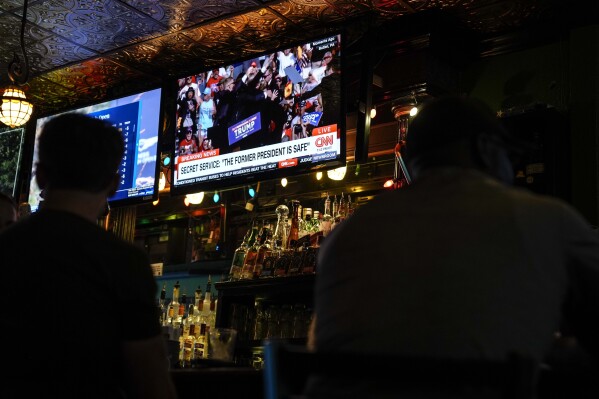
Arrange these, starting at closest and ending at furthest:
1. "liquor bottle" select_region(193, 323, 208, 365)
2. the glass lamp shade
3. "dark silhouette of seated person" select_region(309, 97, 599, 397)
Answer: "dark silhouette of seated person" select_region(309, 97, 599, 397)
"liquor bottle" select_region(193, 323, 208, 365)
the glass lamp shade

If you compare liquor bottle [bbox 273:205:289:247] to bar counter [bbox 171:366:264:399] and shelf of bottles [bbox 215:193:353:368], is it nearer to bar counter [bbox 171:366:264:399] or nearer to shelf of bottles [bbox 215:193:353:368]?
shelf of bottles [bbox 215:193:353:368]

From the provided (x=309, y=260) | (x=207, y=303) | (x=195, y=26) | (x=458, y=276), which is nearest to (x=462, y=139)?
(x=458, y=276)

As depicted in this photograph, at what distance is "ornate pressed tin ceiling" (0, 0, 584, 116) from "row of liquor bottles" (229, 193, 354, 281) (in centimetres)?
108

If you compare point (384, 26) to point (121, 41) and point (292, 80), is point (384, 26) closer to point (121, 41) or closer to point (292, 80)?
point (292, 80)

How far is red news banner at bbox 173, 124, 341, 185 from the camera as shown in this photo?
13.8ft

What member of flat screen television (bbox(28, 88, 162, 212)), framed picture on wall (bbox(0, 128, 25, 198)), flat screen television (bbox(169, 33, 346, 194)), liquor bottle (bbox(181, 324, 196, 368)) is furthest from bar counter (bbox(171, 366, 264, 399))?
framed picture on wall (bbox(0, 128, 25, 198))

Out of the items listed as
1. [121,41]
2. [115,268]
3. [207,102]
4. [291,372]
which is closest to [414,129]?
[291,372]

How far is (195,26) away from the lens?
503 cm

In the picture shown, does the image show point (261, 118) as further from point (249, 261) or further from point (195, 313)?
point (195, 313)

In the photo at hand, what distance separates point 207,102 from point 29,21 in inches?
55.2

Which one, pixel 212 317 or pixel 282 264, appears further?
pixel 212 317

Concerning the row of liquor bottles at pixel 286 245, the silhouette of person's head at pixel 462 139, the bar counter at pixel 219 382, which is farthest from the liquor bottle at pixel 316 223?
the silhouette of person's head at pixel 462 139

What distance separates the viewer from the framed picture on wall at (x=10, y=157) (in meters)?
6.17

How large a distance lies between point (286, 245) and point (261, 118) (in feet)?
2.56
